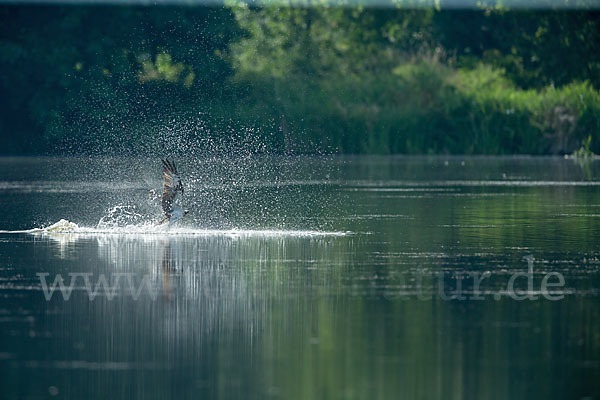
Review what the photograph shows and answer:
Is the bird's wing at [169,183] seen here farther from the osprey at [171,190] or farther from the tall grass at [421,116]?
the tall grass at [421,116]

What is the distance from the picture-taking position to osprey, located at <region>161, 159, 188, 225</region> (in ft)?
59.0

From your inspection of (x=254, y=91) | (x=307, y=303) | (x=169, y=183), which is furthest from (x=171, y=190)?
(x=254, y=91)

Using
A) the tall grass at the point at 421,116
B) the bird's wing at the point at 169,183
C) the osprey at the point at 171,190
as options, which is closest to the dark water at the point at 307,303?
the osprey at the point at 171,190

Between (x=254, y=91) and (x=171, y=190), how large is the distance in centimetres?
3289

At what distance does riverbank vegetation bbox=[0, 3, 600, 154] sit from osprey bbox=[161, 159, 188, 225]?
28.4 metres

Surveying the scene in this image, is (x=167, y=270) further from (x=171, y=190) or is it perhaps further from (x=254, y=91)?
(x=254, y=91)

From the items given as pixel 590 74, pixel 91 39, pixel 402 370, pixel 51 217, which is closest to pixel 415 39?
pixel 590 74

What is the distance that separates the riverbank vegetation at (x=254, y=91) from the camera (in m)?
46.5

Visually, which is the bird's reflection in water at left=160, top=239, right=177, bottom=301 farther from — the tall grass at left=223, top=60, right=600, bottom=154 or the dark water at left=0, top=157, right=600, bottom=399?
the tall grass at left=223, top=60, right=600, bottom=154

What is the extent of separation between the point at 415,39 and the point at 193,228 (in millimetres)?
47084

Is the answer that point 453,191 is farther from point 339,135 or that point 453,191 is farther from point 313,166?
point 339,135

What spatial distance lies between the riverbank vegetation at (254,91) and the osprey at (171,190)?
28.4 m

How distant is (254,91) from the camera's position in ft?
166

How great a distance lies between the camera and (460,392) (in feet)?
26.6
